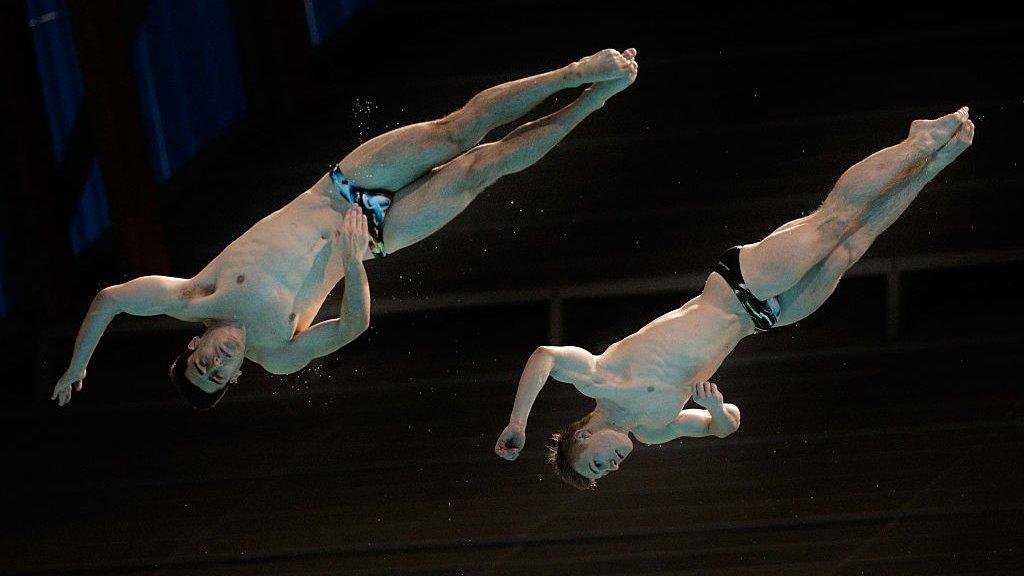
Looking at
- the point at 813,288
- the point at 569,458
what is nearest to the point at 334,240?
the point at 569,458

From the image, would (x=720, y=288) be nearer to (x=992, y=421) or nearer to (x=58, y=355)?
(x=992, y=421)

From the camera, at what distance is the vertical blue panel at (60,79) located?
8.95 meters

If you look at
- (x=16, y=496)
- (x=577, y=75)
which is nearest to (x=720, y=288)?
(x=577, y=75)

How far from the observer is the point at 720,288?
514 centimetres

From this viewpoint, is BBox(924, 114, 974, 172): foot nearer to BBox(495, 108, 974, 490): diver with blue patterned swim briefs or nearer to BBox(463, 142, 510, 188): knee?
BBox(495, 108, 974, 490): diver with blue patterned swim briefs

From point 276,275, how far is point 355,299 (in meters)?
0.37

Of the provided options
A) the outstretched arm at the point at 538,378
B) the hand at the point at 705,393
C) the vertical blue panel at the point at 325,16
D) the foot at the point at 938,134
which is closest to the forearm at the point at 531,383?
the outstretched arm at the point at 538,378

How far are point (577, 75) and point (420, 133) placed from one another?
626 mm

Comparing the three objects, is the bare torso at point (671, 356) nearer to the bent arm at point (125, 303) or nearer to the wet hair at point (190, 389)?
the wet hair at point (190, 389)

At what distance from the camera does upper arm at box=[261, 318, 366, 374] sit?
489 cm

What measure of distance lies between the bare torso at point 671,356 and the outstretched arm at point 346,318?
0.86 m

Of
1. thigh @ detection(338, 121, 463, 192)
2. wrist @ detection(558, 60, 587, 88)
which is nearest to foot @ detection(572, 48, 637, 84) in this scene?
wrist @ detection(558, 60, 587, 88)

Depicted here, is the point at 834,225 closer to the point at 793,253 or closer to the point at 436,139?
the point at 793,253

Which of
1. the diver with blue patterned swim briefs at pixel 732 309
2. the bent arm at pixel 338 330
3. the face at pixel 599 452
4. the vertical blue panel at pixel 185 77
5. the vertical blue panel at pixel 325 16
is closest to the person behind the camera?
the bent arm at pixel 338 330
